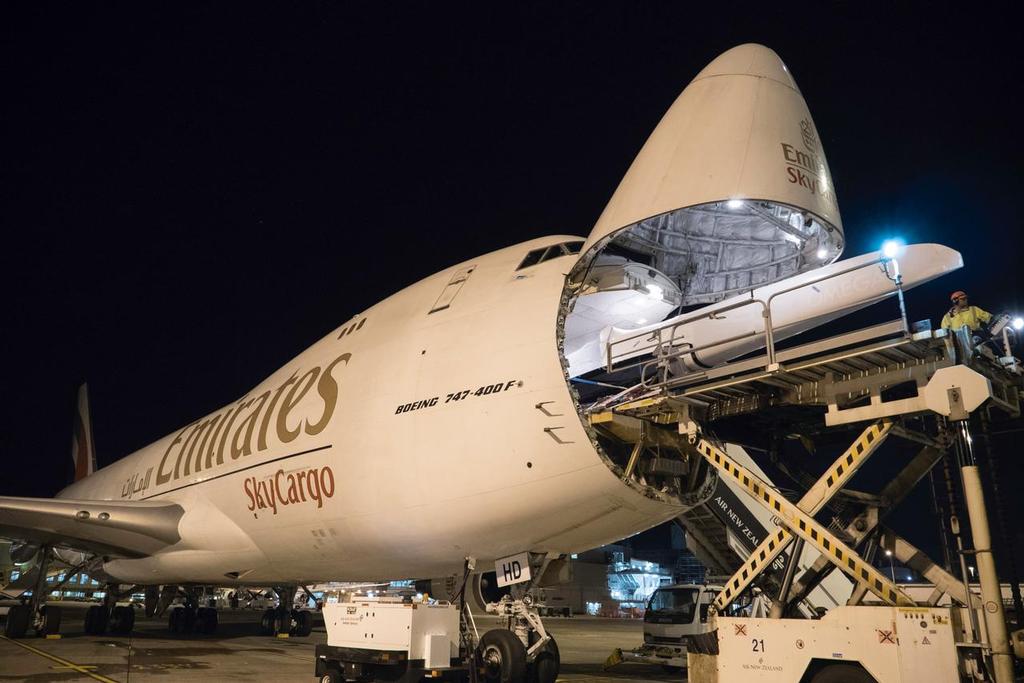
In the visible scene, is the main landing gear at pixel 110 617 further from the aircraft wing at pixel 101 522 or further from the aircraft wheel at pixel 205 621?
the aircraft wing at pixel 101 522

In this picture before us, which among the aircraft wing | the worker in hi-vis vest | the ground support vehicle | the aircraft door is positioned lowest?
the ground support vehicle

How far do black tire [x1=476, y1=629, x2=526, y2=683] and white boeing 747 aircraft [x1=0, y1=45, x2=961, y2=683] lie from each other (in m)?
1.04

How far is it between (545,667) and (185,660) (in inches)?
330

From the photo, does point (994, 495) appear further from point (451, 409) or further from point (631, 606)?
point (631, 606)

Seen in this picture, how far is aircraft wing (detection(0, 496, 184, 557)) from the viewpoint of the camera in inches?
573

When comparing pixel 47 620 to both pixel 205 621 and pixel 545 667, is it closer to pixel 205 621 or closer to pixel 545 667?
pixel 205 621

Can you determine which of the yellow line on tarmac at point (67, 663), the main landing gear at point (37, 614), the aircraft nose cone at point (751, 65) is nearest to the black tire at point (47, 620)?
the main landing gear at point (37, 614)

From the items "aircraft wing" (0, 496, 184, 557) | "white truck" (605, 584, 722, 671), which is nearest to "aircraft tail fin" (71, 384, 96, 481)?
"aircraft wing" (0, 496, 184, 557)

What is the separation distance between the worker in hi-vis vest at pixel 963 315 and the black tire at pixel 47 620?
19.7 m

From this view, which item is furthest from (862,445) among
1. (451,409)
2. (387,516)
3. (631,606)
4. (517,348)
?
(631,606)

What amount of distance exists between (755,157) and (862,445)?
9.39 ft

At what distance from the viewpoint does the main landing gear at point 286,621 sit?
21078 millimetres

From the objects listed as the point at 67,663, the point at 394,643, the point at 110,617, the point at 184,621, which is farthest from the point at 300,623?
the point at 394,643

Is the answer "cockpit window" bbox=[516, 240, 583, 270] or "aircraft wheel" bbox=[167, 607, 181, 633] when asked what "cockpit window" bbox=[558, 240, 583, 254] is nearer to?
"cockpit window" bbox=[516, 240, 583, 270]
